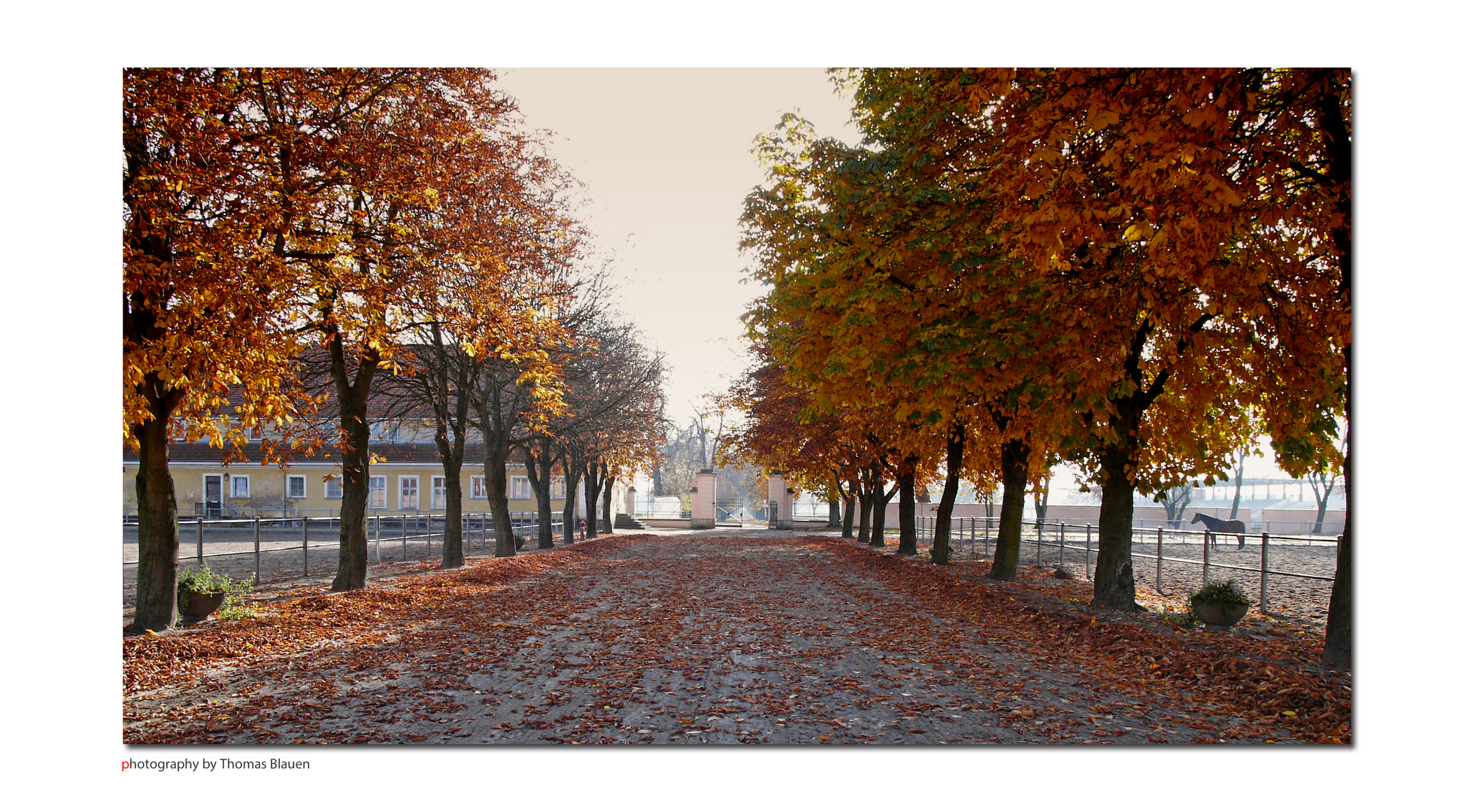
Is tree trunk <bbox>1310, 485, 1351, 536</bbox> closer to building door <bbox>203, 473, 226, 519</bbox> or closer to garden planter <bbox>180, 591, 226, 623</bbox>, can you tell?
garden planter <bbox>180, 591, 226, 623</bbox>

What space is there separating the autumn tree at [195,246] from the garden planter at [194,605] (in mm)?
2462

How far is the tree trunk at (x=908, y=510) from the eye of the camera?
69.1 feet

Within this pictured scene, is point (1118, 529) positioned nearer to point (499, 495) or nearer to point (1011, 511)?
point (1011, 511)

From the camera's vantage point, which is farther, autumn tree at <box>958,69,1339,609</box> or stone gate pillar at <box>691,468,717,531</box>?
stone gate pillar at <box>691,468,717,531</box>

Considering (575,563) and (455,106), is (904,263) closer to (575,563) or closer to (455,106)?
(455,106)

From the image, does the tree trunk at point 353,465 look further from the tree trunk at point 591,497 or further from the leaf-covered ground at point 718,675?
the tree trunk at point 591,497

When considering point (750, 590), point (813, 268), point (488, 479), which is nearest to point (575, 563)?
point (488, 479)

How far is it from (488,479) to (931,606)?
39.8 feet

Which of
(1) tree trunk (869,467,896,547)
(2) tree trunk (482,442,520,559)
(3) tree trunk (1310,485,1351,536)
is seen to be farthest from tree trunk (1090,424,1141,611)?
(3) tree trunk (1310,485,1351,536)

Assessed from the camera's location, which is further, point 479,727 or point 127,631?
point 127,631

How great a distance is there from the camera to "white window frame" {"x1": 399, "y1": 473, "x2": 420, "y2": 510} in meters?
42.3

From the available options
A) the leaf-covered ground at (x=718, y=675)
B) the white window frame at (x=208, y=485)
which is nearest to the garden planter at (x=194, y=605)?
the leaf-covered ground at (x=718, y=675)

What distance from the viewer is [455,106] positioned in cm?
980

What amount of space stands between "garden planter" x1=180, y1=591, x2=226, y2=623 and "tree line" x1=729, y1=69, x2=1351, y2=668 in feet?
24.5
